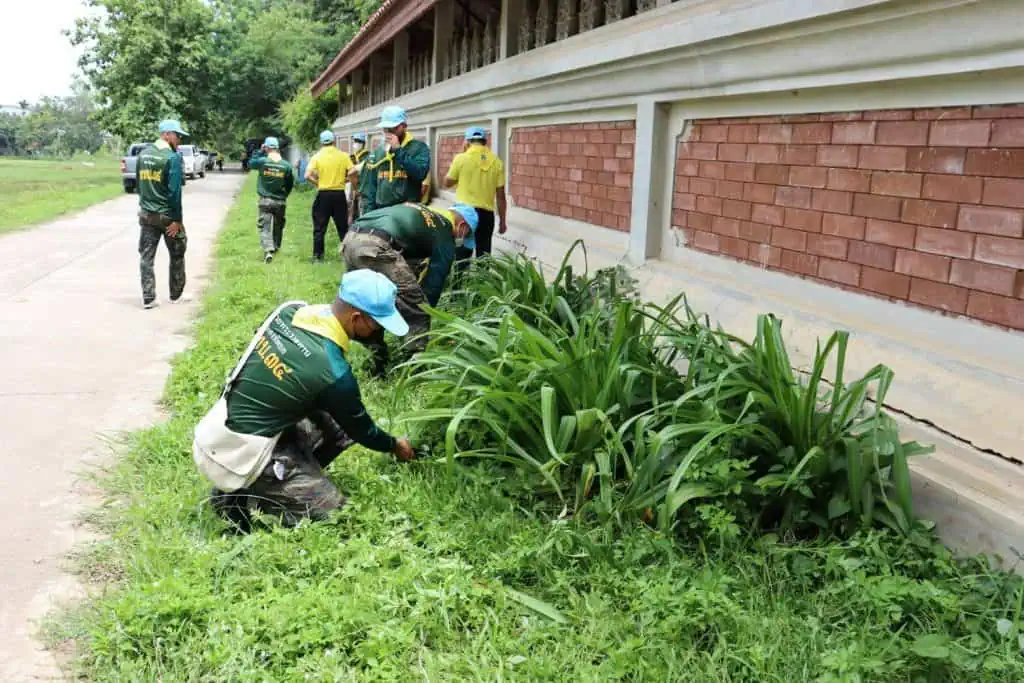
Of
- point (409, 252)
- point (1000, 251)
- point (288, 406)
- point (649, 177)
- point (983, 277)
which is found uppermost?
point (649, 177)

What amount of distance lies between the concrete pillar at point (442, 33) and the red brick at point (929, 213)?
9.43 metres

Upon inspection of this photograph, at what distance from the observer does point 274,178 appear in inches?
482

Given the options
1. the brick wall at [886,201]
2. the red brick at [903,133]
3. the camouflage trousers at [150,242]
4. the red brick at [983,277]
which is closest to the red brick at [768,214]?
the brick wall at [886,201]

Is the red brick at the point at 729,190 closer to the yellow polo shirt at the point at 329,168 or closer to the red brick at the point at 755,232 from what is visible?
the red brick at the point at 755,232

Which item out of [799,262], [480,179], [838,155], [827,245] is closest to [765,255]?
[799,262]

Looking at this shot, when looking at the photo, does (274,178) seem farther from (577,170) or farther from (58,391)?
(58,391)

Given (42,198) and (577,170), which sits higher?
(577,170)

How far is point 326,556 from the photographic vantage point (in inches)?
138

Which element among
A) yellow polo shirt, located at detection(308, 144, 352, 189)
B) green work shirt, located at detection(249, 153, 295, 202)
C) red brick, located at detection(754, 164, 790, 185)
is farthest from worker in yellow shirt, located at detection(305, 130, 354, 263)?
red brick, located at detection(754, 164, 790, 185)

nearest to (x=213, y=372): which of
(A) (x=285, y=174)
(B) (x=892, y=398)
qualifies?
(B) (x=892, y=398)

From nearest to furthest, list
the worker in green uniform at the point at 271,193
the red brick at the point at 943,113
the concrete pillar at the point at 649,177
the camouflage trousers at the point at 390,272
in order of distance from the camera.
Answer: the red brick at the point at 943,113 < the concrete pillar at the point at 649,177 < the camouflage trousers at the point at 390,272 < the worker in green uniform at the point at 271,193

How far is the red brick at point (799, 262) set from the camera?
14.4 ft

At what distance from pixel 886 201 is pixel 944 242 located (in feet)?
1.22

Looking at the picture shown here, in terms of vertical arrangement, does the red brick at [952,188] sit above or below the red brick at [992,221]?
above
